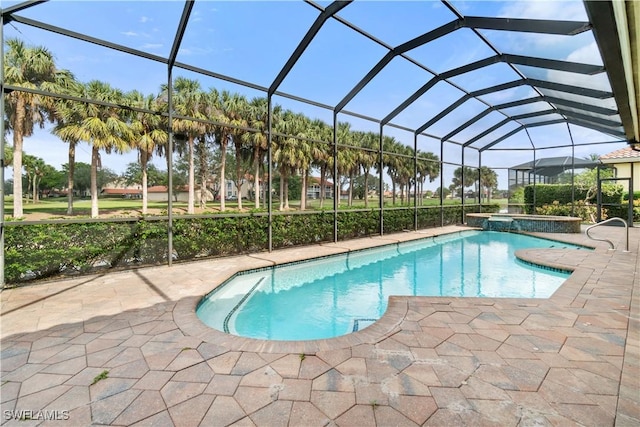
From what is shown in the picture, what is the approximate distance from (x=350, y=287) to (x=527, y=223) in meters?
11.0

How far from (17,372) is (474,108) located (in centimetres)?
1249

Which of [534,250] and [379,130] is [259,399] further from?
[379,130]

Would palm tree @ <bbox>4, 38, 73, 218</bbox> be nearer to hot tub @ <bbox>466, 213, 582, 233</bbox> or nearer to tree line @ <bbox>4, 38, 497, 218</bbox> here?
tree line @ <bbox>4, 38, 497, 218</bbox>

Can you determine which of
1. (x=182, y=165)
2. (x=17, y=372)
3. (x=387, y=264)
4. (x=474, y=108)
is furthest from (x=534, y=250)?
(x=182, y=165)

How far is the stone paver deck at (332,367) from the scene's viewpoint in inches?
71.6

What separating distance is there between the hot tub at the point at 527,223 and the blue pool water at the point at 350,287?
14.9ft

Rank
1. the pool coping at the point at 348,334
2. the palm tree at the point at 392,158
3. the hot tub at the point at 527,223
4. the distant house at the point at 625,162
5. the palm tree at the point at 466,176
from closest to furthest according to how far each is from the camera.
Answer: the pool coping at the point at 348,334, the hot tub at the point at 527,223, the palm tree at the point at 466,176, the distant house at the point at 625,162, the palm tree at the point at 392,158

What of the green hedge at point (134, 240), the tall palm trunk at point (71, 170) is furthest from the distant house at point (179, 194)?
the green hedge at point (134, 240)

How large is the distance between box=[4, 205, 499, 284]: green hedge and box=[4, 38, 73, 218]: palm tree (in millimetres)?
865

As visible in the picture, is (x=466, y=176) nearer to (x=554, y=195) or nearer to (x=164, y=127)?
(x=554, y=195)

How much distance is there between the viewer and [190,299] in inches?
154

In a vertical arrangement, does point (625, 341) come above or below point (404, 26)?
below

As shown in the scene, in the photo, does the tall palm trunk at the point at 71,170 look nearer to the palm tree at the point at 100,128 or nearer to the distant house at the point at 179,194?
the palm tree at the point at 100,128

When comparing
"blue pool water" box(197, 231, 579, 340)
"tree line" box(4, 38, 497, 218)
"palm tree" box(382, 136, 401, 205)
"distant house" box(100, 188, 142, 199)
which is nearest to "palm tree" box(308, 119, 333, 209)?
"tree line" box(4, 38, 497, 218)
